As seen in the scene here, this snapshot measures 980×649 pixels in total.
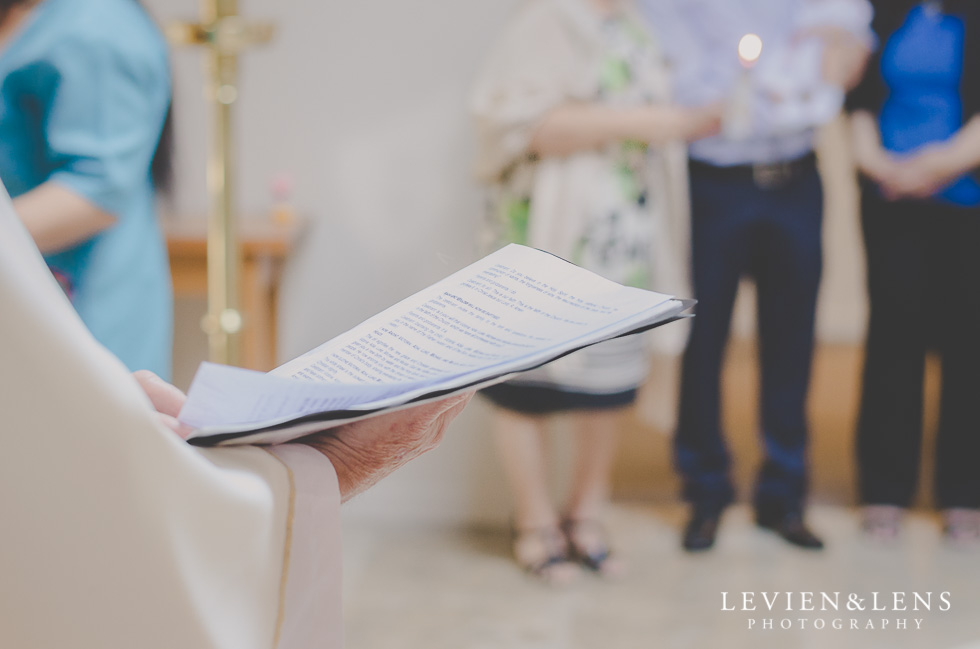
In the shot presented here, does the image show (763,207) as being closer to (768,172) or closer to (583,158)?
(768,172)

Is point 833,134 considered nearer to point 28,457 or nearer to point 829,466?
point 829,466

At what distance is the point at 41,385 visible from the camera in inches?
16.1

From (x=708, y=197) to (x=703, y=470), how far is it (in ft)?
2.40

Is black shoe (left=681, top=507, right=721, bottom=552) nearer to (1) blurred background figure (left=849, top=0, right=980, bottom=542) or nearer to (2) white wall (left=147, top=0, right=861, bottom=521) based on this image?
(1) blurred background figure (left=849, top=0, right=980, bottom=542)

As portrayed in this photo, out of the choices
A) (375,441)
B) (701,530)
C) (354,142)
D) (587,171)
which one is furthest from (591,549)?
(375,441)

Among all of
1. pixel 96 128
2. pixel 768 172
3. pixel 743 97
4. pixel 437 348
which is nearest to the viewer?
pixel 437 348

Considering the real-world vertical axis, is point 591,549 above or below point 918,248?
below

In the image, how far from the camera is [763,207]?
7.16ft

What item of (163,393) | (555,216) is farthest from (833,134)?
(163,393)

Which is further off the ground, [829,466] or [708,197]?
[708,197]

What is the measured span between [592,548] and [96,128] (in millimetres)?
1504

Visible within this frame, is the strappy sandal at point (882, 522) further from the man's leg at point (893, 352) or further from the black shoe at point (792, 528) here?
the black shoe at point (792, 528)

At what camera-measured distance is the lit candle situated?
185 centimetres

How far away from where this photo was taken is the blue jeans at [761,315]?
7.20 feet
